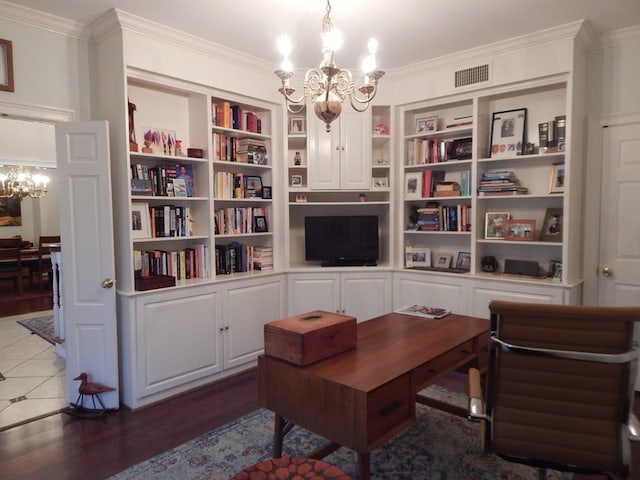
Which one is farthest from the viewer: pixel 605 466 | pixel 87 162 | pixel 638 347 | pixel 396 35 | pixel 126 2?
pixel 396 35

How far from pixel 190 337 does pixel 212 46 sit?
236 cm

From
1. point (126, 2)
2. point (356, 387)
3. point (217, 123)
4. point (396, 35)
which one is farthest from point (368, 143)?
point (356, 387)

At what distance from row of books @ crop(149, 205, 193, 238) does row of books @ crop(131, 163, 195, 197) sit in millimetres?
120

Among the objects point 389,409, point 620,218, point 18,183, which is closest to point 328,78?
point 389,409

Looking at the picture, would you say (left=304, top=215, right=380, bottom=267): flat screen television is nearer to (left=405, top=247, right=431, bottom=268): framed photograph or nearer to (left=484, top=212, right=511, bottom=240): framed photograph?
(left=405, top=247, right=431, bottom=268): framed photograph

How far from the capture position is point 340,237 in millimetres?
4355

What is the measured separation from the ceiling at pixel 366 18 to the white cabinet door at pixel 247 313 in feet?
6.73

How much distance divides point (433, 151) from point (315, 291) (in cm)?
176

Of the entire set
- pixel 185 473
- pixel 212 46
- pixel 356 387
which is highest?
pixel 212 46

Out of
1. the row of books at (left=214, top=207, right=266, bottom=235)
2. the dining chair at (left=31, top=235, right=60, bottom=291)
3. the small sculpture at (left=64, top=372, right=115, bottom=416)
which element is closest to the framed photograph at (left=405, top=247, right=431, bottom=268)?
the row of books at (left=214, top=207, right=266, bottom=235)

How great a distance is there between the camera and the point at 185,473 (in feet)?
7.80

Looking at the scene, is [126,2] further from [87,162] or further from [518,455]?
[518,455]

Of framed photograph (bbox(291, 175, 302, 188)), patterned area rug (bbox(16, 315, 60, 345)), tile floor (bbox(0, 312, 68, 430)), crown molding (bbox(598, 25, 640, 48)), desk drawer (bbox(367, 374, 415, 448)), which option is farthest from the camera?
patterned area rug (bbox(16, 315, 60, 345))

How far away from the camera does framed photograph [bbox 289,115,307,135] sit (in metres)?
4.25
